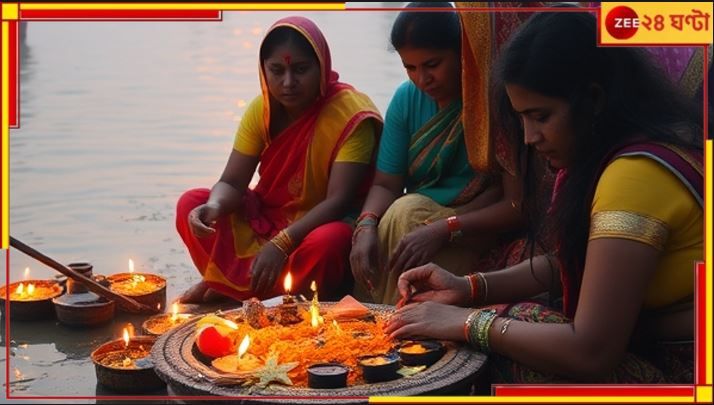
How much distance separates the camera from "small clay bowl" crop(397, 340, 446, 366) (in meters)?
3.35

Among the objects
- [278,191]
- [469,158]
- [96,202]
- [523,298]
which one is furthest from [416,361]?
[96,202]

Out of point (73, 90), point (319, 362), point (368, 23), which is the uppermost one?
point (368, 23)

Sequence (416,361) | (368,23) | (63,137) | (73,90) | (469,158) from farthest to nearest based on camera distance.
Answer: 1. (368,23)
2. (73,90)
3. (63,137)
4. (469,158)
5. (416,361)

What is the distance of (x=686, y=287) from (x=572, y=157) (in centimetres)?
55

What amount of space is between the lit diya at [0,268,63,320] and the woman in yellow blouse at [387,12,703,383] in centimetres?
270

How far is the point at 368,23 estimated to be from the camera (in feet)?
78.6

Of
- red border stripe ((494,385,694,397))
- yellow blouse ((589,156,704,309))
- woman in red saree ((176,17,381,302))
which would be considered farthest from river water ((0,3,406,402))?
yellow blouse ((589,156,704,309))

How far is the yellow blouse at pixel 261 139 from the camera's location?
536 cm

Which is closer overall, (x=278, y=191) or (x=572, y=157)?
(x=572, y=157)

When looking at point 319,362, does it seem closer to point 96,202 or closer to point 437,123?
point 437,123

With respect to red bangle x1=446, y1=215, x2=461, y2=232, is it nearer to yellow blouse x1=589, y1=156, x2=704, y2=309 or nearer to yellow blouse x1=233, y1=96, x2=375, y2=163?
yellow blouse x1=233, y1=96, x2=375, y2=163

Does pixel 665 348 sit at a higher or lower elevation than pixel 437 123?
lower

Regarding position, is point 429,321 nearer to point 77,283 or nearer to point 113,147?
point 77,283

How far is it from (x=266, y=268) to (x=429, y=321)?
172 cm
